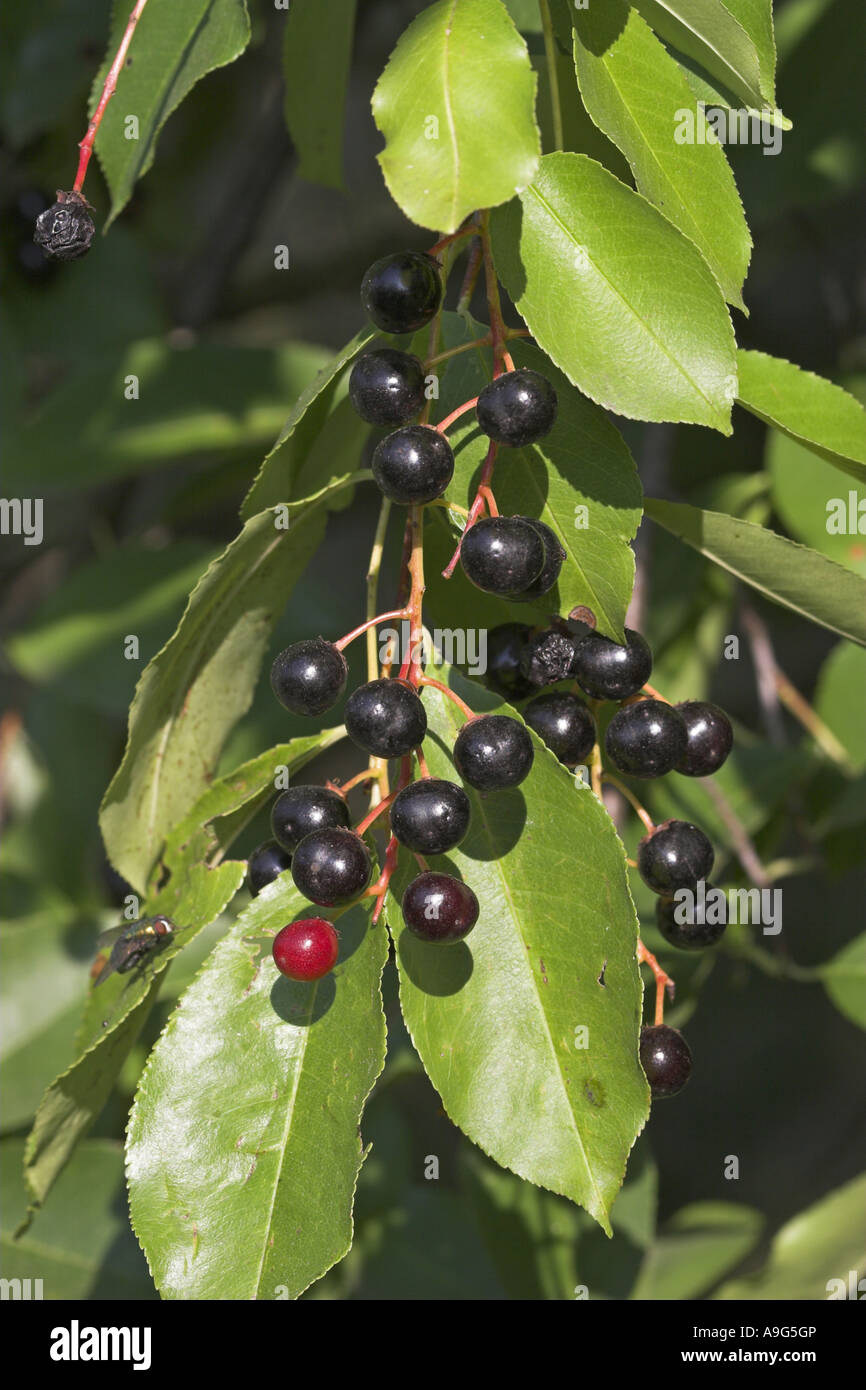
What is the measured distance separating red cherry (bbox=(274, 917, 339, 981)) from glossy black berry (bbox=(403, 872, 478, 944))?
61mm

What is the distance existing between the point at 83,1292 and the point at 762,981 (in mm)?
1661

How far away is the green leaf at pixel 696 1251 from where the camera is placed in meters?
1.84

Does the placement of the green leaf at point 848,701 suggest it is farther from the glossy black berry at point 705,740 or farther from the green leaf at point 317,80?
the green leaf at point 317,80

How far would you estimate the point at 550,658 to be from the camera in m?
1.01

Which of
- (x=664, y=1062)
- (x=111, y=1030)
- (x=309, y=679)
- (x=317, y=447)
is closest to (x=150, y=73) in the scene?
(x=317, y=447)

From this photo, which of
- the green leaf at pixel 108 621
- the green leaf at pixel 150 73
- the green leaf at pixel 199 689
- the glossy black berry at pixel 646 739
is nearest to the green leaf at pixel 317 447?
the green leaf at pixel 199 689

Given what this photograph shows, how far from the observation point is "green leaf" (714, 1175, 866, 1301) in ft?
5.74

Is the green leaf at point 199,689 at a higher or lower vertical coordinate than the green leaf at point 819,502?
lower

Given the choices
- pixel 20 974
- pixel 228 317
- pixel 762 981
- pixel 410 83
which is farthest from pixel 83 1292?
pixel 228 317

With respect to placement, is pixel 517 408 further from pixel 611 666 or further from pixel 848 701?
pixel 848 701

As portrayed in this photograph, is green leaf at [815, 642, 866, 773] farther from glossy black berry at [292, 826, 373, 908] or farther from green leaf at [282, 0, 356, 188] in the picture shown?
glossy black berry at [292, 826, 373, 908]

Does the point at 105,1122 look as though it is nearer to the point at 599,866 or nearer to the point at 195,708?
the point at 195,708

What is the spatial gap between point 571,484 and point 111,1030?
0.56 m

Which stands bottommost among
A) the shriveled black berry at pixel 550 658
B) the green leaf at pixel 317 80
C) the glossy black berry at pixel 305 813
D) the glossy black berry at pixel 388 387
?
the glossy black berry at pixel 305 813
